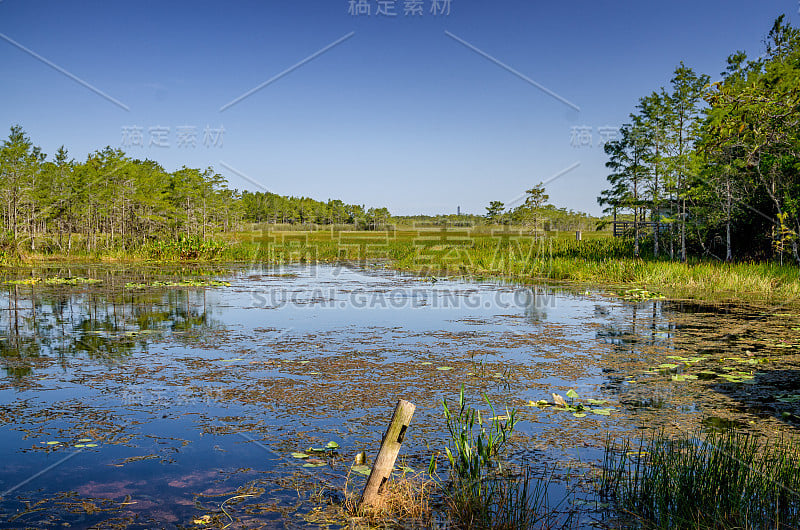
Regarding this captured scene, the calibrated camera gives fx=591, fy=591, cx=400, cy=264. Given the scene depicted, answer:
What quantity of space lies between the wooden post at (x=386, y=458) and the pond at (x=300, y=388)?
0.38m

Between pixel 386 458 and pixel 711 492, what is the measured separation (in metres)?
2.40

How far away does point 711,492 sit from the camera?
434 cm

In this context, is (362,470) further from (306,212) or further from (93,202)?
(306,212)

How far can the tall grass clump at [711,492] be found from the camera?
406cm

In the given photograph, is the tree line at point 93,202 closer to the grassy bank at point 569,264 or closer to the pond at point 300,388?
the grassy bank at point 569,264

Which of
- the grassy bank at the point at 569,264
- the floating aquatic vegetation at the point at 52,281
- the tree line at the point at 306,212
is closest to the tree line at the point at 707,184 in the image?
the grassy bank at the point at 569,264

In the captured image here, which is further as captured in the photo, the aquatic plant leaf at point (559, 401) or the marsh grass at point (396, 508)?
the aquatic plant leaf at point (559, 401)

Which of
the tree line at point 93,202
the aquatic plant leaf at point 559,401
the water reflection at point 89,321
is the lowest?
the aquatic plant leaf at point 559,401

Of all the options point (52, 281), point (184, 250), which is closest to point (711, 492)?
point (52, 281)

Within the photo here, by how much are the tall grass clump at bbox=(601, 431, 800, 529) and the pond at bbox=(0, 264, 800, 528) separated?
22.2 inches

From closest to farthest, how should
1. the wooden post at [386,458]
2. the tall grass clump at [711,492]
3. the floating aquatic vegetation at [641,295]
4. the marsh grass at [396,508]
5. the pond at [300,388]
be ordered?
the tall grass clump at [711,492] < the marsh grass at [396,508] < the wooden post at [386,458] < the pond at [300,388] < the floating aquatic vegetation at [641,295]

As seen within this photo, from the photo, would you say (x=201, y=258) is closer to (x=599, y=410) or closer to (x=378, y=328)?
(x=378, y=328)

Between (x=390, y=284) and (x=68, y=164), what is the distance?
2719 centimetres

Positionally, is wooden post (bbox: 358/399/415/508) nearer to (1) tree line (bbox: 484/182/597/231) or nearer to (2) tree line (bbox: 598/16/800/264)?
(2) tree line (bbox: 598/16/800/264)
